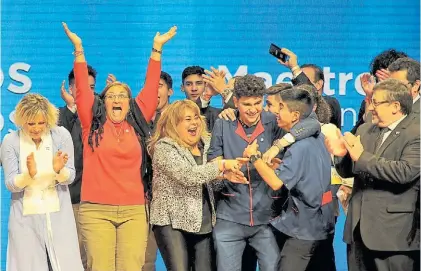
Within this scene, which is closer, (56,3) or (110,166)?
(110,166)

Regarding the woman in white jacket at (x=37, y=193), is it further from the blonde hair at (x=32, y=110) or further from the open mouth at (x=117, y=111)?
the open mouth at (x=117, y=111)

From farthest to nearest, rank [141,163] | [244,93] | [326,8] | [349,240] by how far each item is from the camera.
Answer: [326,8], [141,163], [244,93], [349,240]

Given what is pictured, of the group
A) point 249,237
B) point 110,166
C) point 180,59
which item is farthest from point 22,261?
point 180,59

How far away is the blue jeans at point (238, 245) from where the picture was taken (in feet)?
17.5

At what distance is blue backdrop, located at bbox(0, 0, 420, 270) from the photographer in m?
7.57

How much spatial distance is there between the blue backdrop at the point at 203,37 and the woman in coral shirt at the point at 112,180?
1.88 metres

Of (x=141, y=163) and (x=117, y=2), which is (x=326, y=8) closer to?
(x=117, y=2)

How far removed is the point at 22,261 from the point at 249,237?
1.36m

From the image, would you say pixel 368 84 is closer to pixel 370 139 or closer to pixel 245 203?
pixel 370 139

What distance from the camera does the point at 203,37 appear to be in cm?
761

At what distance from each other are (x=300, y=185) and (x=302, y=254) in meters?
0.39

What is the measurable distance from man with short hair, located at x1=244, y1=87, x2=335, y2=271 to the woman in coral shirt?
83 cm

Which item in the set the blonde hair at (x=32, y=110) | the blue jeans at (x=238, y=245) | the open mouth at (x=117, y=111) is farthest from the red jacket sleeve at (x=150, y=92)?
the blue jeans at (x=238, y=245)

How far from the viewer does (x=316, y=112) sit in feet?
18.6
